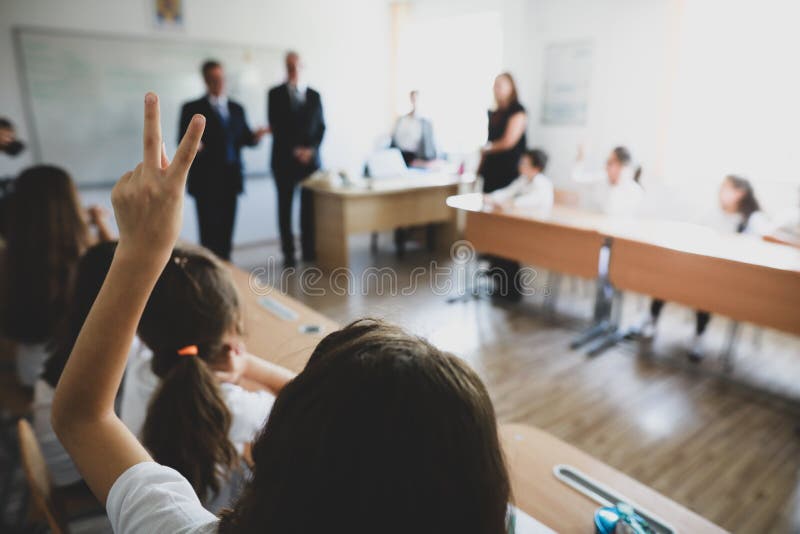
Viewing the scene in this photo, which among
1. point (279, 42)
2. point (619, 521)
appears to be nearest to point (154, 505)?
point (619, 521)

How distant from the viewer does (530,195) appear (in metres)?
3.59

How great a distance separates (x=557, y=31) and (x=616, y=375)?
11.0 feet

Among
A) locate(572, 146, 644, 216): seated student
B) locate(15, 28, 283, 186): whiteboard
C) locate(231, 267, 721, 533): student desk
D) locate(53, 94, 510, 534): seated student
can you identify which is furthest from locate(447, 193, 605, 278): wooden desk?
locate(15, 28, 283, 186): whiteboard

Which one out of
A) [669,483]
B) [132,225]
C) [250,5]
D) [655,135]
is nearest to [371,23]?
[250,5]

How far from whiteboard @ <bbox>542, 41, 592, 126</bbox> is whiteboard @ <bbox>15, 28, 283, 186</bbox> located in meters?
2.91

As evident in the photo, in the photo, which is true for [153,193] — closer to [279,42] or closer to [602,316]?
[602,316]

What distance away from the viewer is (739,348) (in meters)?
3.18

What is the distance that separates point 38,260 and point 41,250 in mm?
40

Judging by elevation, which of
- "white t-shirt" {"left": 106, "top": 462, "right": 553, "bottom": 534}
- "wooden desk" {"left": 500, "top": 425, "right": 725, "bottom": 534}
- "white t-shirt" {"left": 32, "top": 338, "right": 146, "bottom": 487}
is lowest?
"white t-shirt" {"left": 32, "top": 338, "right": 146, "bottom": 487}

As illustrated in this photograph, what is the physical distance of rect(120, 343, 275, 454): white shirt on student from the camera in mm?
1079

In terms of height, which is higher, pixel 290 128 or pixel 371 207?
pixel 290 128

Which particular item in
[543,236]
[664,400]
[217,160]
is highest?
[217,160]

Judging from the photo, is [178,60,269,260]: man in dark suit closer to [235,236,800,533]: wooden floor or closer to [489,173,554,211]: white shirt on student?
[235,236,800,533]: wooden floor

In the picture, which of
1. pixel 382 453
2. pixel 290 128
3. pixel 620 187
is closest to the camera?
pixel 382 453
